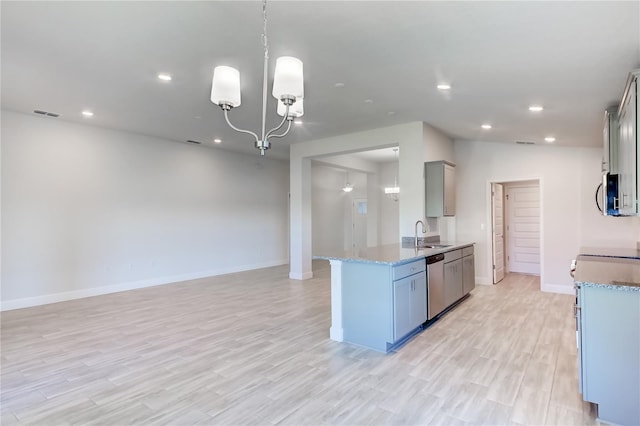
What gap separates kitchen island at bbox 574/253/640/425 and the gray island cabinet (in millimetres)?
1460

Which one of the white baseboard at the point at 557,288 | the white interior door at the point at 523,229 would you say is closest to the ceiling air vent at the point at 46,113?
the white baseboard at the point at 557,288

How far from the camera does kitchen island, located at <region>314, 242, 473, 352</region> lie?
337 centimetres

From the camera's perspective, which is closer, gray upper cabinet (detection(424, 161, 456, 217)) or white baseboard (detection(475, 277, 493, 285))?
gray upper cabinet (detection(424, 161, 456, 217))

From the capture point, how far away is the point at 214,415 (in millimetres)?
2314

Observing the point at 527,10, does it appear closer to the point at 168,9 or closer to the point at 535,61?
the point at 535,61

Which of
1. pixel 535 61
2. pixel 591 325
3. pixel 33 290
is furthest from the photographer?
pixel 33 290

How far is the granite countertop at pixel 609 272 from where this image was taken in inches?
88.7

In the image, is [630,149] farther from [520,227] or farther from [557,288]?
[520,227]

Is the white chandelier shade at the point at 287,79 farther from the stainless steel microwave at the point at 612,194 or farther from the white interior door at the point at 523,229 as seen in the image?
the white interior door at the point at 523,229

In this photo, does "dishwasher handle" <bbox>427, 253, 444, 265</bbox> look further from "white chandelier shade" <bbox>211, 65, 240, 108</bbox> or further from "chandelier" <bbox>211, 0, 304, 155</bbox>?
"white chandelier shade" <bbox>211, 65, 240, 108</bbox>

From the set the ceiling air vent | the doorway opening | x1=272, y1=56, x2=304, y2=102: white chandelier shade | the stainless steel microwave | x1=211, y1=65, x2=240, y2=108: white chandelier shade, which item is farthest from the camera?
the doorway opening

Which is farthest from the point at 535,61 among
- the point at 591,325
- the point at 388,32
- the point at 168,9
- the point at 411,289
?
the point at 168,9

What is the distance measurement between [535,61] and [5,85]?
5.42 metres

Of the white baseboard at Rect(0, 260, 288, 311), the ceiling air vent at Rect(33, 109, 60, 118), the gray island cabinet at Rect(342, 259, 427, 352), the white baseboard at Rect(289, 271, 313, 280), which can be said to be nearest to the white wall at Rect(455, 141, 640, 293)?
the white baseboard at Rect(289, 271, 313, 280)
